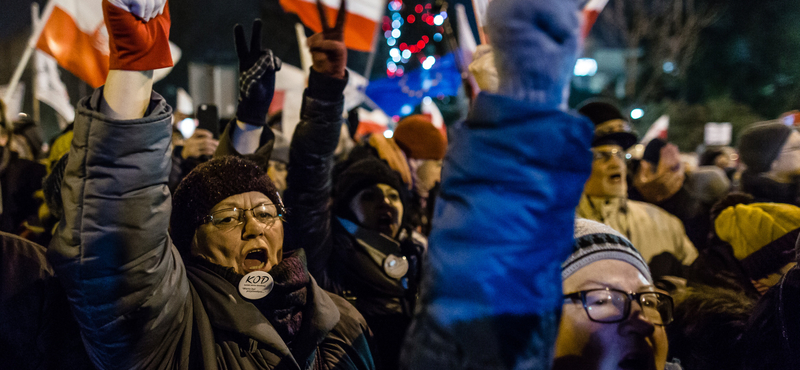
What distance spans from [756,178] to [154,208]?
4138mm

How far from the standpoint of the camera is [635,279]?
4.83ft

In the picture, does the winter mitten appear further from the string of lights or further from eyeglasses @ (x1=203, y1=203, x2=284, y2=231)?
the string of lights

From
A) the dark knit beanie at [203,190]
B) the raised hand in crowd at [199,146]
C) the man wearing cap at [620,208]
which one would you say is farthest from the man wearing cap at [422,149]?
the dark knit beanie at [203,190]

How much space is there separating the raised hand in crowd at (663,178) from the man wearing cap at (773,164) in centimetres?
87

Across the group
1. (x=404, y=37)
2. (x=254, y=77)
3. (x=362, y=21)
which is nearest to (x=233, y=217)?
(x=254, y=77)

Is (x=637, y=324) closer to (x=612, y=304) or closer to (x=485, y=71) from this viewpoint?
(x=612, y=304)

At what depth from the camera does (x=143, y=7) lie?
3.95 ft

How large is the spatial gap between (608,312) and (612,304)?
0.03 m

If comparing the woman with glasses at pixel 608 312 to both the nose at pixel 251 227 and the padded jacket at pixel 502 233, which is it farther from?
the nose at pixel 251 227

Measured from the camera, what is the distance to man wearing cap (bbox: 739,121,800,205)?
3791 mm

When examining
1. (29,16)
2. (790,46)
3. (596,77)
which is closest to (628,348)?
(29,16)

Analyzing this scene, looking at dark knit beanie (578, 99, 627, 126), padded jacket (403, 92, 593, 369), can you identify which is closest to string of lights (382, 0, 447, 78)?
dark knit beanie (578, 99, 627, 126)

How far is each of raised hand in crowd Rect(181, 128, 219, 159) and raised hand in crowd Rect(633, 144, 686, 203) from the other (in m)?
3.81

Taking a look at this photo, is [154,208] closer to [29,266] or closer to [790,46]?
[29,266]
